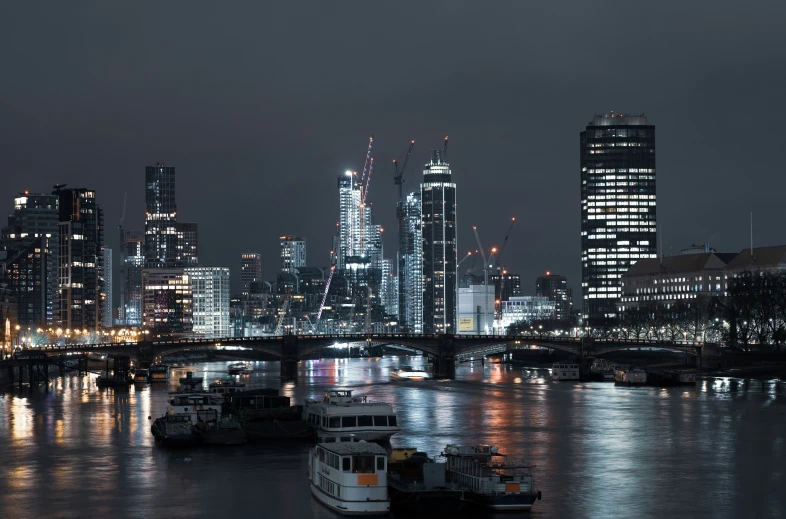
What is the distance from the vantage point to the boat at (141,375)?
188 metres

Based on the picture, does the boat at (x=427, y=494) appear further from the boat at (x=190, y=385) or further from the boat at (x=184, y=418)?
the boat at (x=190, y=385)

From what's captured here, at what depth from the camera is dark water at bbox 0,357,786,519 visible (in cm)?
7081

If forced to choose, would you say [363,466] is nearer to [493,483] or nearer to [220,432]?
[493,483]

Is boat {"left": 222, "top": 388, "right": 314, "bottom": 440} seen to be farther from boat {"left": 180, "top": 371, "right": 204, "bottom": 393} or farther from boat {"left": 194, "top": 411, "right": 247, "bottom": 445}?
boat {"left": 180, "top": 371, "right": 204, "bottom": 393}

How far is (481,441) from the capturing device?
326 feet

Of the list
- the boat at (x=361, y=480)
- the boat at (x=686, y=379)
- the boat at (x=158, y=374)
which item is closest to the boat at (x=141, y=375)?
the boat at (x=158, y=374)

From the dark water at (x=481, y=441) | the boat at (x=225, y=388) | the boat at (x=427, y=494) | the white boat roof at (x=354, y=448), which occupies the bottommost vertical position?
the dark water at (x=481, y=441)

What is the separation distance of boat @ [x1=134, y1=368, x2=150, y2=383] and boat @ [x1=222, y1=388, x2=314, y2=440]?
73547mm

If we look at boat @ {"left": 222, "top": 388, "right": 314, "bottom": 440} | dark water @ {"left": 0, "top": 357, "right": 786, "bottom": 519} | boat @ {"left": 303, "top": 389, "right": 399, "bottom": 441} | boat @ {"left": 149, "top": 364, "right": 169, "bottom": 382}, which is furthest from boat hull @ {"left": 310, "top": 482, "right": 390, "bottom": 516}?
boat @ {"left": 149, "top": 364, "right": 169, "bottom": 382}

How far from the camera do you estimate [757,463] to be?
88312 mm

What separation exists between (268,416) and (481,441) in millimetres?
17611

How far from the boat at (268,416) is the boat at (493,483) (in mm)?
30972

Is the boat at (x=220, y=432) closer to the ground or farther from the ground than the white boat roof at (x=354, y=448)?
closer to the ground

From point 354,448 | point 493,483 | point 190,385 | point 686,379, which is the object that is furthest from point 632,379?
point 354,448
